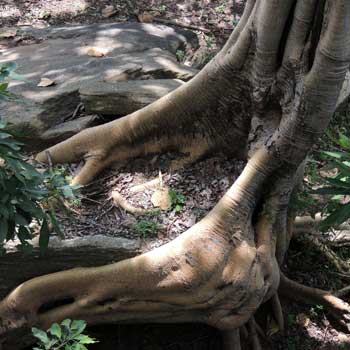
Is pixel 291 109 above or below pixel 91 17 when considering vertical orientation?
above

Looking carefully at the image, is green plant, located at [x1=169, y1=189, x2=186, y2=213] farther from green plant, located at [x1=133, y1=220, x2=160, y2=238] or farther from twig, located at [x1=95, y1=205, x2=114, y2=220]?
twig, located at [x1=95, y1=205, x2=114, y2=220]

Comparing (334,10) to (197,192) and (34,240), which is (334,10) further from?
(34,240)

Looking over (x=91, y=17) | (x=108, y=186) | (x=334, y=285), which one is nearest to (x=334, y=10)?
(x=108, y=186)

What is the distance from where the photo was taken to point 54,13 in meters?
7.97

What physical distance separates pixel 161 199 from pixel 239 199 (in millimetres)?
682

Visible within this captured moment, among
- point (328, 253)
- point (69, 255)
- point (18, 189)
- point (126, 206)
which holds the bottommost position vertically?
point (328, 253)

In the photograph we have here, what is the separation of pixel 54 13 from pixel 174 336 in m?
5.36

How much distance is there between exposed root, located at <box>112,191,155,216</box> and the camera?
4.02 m

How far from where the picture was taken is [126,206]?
4.07m

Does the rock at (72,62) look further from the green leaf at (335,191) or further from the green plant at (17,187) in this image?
the green leaf at (335,191)

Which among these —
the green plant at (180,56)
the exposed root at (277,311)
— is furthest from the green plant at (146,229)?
the green plant at (180,56)

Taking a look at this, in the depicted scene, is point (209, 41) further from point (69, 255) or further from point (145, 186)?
point (69, 255)

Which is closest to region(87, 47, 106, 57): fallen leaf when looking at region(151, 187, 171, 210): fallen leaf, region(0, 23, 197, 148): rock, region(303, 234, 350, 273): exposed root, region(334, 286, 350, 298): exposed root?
region(0, 23, 197, 148): rock

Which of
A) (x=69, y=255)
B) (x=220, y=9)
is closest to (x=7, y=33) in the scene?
(x=220, y=9)
